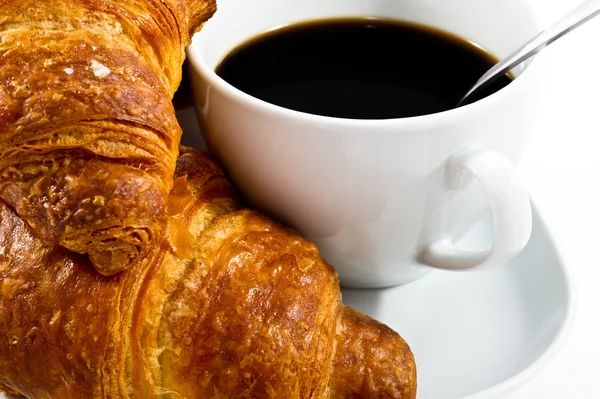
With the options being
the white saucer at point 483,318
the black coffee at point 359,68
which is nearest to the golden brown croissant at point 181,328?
the white saucer at point 483,318

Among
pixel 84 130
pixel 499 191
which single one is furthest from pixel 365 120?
pixel 84 130

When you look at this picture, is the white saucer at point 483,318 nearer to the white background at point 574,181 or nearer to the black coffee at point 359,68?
the white background at point 574,181

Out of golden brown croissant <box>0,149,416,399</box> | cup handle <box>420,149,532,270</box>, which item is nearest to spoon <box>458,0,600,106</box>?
cup handle <box>420,149,532,270</box>

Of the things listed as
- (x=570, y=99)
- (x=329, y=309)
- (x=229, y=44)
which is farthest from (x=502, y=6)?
(x=570, y=99)

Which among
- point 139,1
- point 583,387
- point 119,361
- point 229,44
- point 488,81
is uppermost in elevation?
point 139,1

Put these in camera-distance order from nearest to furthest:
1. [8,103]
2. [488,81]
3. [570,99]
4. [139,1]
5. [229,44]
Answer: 1. [8,103]
2. [139,1]
3. [488,81]
4. [229,44]
5. [570,99]

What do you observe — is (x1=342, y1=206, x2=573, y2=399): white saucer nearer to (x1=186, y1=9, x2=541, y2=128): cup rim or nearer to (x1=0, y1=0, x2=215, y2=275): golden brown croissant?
(x1=186, y1=9, x2=541, y2=128): cup rim

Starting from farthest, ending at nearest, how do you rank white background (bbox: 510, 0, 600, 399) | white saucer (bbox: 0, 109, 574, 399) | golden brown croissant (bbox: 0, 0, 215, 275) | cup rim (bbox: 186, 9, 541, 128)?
white background (bbox: 510, 0, 600, 399) < white saucer (bbox: 0, 109, 574, 399) < cup rim (bbox: 186, 9, 541, 128) < golden brown croissant (bbox: 0, 0, 215, 275)

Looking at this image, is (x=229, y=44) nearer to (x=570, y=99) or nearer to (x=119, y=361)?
(x=119, y=361)

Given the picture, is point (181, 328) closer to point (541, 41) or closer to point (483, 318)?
point (483, 318)
